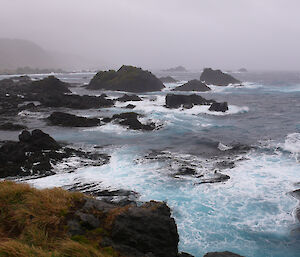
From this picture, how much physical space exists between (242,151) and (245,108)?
24.9 meters

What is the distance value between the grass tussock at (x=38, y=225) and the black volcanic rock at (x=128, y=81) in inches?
2541

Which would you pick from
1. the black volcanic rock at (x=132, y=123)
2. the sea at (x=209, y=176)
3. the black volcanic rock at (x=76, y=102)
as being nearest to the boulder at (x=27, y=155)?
the sea at (x=209, y=176)

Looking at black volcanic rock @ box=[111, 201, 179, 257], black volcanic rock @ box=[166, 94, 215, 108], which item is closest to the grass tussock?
black volcanic rock @ box=[111, 201, 179, 257]

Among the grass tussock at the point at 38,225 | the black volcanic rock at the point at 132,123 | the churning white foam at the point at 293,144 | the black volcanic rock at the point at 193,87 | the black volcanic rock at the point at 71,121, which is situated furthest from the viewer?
the black volcanic rock at the point at 193,87

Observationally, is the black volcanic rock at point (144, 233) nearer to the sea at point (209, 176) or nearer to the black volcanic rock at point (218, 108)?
the sea at point (209, 176)

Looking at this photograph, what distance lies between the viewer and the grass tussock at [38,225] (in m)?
5.52

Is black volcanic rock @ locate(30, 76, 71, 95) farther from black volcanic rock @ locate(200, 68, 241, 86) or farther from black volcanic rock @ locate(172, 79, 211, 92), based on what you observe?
black volcanic rock @ locate(200, 68, 241, 86)

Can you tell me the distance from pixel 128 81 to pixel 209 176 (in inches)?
2361

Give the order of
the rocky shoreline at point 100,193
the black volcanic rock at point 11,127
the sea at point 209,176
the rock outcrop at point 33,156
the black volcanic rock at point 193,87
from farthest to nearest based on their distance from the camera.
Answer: the black volcanic rock at point 193,87, the black volcanic rock at point 11,127, the rock outcrop at point 33,156, the sea at point 209,176, the rocky shoreline at point 100,193

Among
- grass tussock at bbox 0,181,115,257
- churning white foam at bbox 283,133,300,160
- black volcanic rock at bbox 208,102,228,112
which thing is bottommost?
churning white foam at bbox 283,133,300,160

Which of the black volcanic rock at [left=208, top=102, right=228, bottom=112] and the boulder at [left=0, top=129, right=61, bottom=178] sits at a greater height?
A: the black volcanic rock at [left=208, top=102, right=228, bottom=112]

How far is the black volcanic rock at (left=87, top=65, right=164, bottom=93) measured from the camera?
72944 millimetres

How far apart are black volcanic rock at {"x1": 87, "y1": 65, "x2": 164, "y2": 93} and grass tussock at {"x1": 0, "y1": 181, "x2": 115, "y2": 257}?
64.5 meters

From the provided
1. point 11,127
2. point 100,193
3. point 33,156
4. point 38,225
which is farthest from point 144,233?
point 11,127
